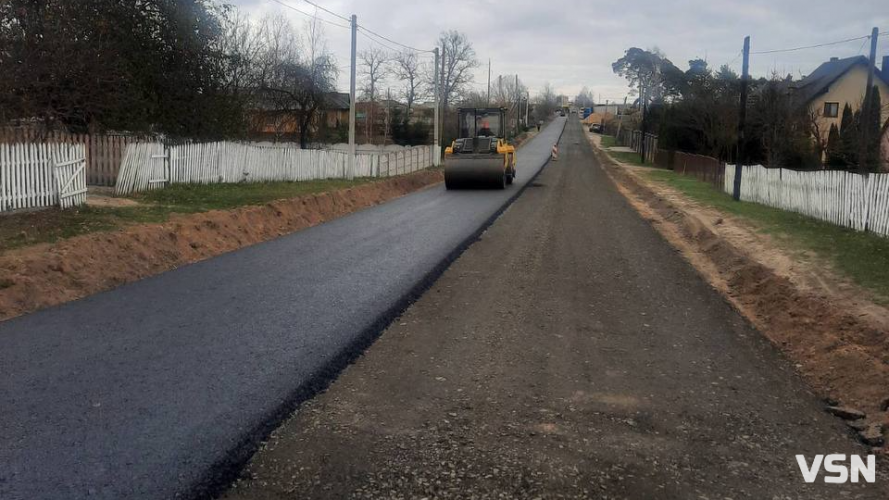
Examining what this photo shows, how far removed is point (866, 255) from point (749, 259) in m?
1.62

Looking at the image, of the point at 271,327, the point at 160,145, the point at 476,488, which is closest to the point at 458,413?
the point at 476,488

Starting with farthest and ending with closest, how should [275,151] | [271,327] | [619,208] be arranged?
1. [275,151]
2. [619,208]
3. [271,327]

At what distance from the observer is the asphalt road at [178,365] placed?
406cm

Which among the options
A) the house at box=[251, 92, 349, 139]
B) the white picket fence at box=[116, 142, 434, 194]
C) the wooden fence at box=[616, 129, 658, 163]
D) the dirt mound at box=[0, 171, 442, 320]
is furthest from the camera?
the wooden fence at box=[616, 129, 658, 163]

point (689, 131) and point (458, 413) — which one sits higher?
point (689, 131)

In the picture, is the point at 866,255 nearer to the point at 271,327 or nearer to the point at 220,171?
the point at 271,327

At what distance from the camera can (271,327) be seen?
23.0 feet

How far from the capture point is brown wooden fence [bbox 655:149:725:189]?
3057cm

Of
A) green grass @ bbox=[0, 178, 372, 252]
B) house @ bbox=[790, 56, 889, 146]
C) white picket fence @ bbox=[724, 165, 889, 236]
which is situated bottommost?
green grass @ bbox=[0, 178, 372, 252]

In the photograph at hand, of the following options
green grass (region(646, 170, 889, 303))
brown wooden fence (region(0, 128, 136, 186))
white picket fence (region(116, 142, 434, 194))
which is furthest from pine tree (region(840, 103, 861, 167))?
brown wooden fence (region(0, 128, 136, 186))

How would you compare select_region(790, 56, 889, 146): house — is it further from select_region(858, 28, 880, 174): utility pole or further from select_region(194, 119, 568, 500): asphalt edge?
select_region(194, 119, 568, 500): asphalt edge

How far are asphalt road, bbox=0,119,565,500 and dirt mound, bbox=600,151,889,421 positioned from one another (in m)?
3.85
